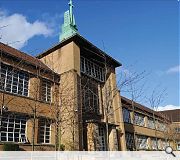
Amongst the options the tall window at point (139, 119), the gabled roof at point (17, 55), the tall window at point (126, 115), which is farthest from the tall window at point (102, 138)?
the tall window at point (139, 119)

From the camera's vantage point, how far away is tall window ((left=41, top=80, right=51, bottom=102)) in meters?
20.9

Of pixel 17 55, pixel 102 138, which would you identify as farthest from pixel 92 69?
pixel 17 55

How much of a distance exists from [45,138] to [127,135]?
14.7 metres

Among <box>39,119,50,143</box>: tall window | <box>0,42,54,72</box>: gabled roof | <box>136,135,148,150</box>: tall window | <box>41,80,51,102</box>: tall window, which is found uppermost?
<box>0,42,54,72</box>: gabled roof

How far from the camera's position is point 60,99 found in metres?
A: 19.3

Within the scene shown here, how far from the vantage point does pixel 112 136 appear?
23.8 meters

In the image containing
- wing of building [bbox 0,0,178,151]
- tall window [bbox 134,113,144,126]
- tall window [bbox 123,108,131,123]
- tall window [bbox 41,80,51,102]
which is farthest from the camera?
tall window [bbox 134,113,144,126]

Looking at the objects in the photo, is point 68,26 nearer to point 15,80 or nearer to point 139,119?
point 15,80

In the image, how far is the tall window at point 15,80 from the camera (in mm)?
17828

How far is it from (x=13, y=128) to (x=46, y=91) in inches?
193

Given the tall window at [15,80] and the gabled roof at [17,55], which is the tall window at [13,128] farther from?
the gabled roof at [17,55]

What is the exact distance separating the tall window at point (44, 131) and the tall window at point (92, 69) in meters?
6.95

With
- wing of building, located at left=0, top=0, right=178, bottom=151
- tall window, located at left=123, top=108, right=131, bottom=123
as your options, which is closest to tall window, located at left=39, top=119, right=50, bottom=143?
wing of building, located at left=0, top=0, right=178, bottom=151

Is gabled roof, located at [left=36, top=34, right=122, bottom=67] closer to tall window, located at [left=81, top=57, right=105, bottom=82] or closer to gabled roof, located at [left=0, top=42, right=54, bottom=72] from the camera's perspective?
tall window, located at [left=81, top=57, right=105, bottom=82]
